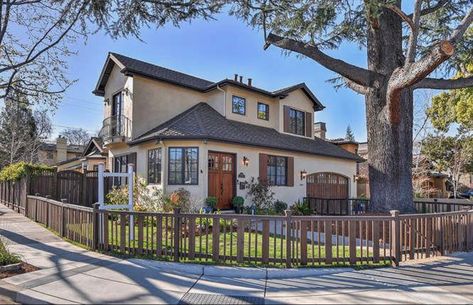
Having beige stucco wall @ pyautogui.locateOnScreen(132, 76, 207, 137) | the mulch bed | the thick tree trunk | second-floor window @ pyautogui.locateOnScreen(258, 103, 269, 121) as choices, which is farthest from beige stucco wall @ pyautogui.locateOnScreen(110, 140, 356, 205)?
the mulch bed

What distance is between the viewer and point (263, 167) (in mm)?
16734

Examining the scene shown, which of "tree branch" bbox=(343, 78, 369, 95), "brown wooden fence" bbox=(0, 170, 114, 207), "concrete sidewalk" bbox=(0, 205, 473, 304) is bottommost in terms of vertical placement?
"concrete sidewalk" bbox=(0, 205, 473, 304)

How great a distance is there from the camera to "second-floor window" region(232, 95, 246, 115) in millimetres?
17914

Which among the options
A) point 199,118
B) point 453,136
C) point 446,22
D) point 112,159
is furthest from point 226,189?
point 453,136

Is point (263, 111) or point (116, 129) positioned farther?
point (263, 111)

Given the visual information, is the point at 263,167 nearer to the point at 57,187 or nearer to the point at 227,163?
the point at 227,163

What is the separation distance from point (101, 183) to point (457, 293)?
303 inches

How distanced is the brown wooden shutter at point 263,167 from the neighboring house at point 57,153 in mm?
27775

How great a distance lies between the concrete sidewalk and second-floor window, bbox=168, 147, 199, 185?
7.10m

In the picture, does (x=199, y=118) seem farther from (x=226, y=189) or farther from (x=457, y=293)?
(x=457, y=293)

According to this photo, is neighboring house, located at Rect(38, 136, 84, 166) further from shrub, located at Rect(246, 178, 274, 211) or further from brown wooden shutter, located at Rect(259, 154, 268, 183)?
shrub, located at Rect(246, 178, 274, 211)

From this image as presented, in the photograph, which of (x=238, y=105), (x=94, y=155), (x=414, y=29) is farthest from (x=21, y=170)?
(x=414, y=29)

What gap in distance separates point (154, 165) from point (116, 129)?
3572 mm

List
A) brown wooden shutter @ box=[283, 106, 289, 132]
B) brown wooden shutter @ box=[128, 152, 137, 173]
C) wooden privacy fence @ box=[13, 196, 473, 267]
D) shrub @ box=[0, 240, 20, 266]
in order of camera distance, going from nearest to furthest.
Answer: shrub @ box=[0, 240, 20, 266]
wooden privacy fence @ box=[13, 196, 473, 267]
brown wooden shutter @ box=[128, 152, 137, 173]
brown wooden shutter @ box=[283, 106, 289, 132]
